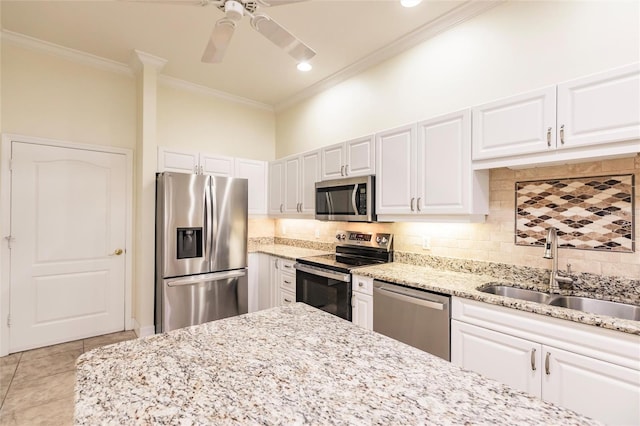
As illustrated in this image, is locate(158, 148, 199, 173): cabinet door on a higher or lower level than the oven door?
higher

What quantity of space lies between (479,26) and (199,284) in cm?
354

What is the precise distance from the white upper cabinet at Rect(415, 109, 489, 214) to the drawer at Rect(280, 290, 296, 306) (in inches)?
67.9

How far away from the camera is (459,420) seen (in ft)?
2.43

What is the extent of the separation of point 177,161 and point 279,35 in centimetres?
231

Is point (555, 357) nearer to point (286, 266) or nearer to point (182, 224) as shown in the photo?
point (286, 266)

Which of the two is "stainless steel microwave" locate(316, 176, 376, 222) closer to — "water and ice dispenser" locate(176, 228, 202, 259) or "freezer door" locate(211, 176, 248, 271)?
"freezer door" locate(211, 176, 248, 271)

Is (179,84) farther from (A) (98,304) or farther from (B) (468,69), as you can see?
(B) (468,69)

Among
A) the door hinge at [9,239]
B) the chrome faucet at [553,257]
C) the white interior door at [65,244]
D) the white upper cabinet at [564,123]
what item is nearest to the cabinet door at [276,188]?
the white interior door at [65,244]

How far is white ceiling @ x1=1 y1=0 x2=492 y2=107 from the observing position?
2553 mm

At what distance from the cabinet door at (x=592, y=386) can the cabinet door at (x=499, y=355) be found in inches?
2.2

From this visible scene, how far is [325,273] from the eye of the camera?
9.89ft

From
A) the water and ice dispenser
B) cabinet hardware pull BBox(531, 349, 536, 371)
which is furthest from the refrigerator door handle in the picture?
cabinet hardware pull BBox(531, 349, 536, 371)

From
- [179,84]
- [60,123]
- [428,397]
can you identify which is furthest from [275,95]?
[428,397]

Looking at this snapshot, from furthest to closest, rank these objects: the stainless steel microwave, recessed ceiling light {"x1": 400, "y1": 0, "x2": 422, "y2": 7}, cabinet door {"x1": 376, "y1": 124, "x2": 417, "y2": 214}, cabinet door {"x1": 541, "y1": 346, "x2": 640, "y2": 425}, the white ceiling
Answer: the stainless steel microwave, cabinet door {"x1": 376, "y1": 124, "x2": 417, "y2": 214}, the white ceiling, recessed ceiling light {"x1": 400, "y1": 0, "x2": 422, "y2": 7}, cabinet door {"x1": 541, "y1": 346, "x2": 640, "y2": 425}
